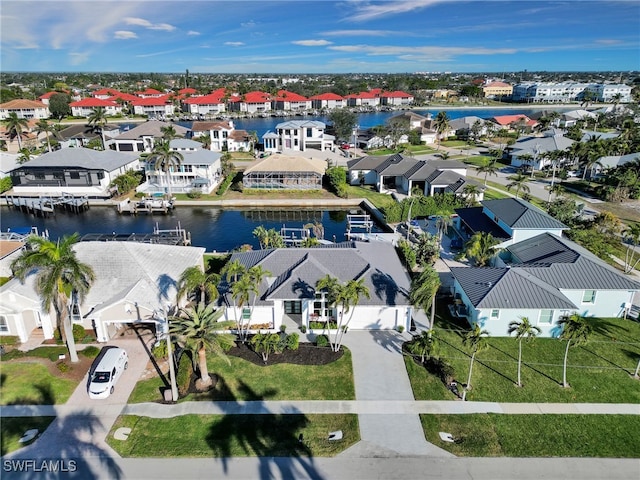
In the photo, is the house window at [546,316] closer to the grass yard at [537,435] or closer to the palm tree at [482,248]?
the grass yard at [537,435]

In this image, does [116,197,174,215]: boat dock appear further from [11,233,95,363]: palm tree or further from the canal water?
[11,233,95,363]: palm tree

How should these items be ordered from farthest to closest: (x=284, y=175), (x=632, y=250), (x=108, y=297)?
(x=284, y=175), (x=632, y=250), (x=108, y=297)

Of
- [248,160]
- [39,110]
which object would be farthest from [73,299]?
[39,110]

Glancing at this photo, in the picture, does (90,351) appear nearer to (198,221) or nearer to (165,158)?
(198,221)

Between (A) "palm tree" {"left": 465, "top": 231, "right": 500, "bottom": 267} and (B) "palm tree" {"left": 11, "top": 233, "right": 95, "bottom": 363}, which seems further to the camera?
(A) "palm tree" {"left": 465, "top": 231, "right": 500, "bottom": 267}

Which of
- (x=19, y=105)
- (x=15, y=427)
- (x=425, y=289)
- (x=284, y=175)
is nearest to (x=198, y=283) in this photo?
(x=15, y=427)

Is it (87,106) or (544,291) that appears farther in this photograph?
(87,106)

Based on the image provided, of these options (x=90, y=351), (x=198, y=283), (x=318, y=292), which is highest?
(x=198, y=283)

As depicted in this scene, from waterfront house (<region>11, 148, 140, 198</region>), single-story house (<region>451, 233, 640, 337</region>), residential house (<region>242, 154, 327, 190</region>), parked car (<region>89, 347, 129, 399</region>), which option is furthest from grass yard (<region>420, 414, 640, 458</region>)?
waterfront house (<region>11, 148, 140, 198</region>)
